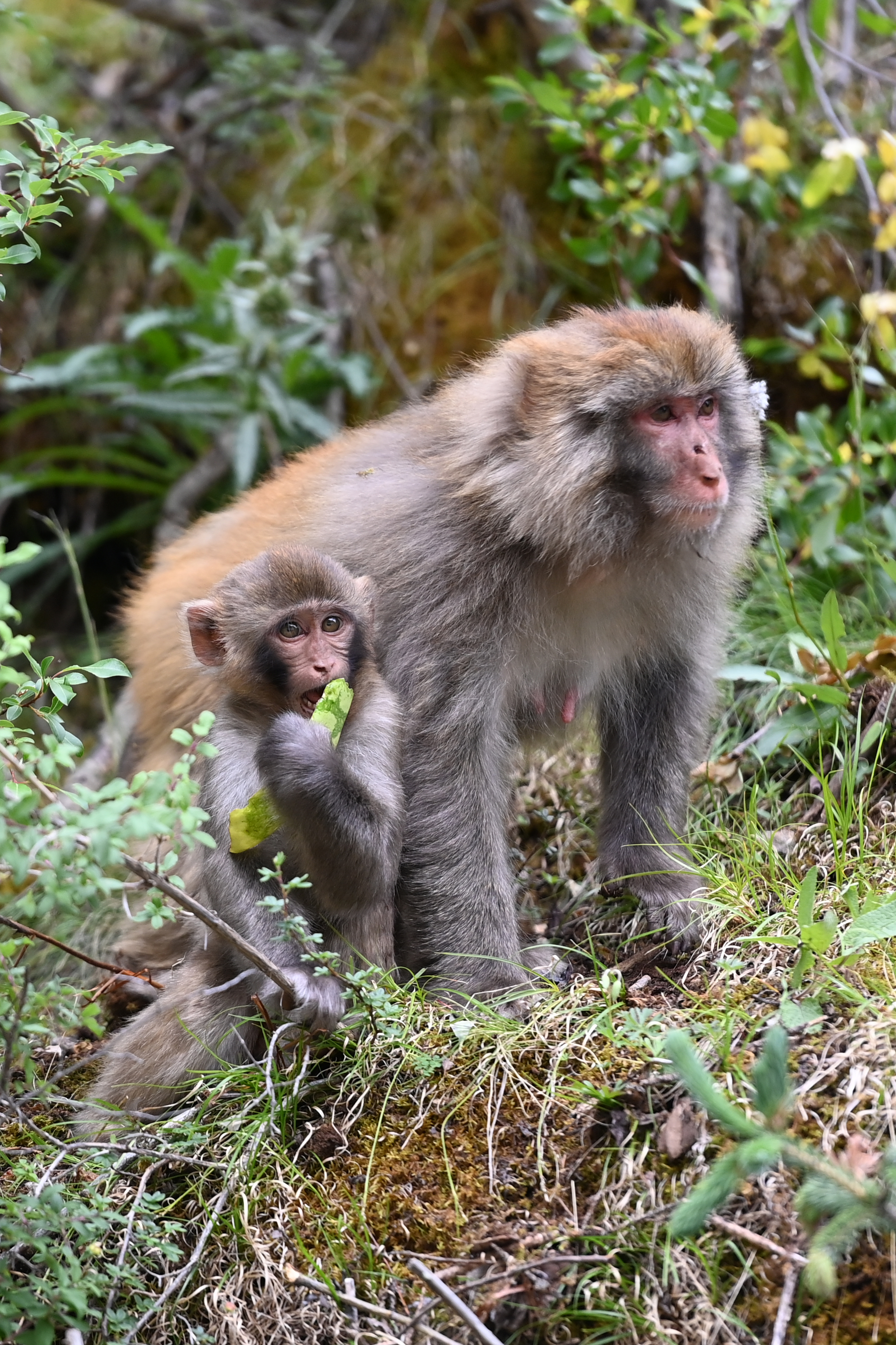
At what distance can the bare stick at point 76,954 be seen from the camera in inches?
118

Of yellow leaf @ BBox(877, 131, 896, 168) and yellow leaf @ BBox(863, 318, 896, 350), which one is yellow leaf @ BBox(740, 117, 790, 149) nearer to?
yellow leaf @ BBox(877, 131, 896, 168)

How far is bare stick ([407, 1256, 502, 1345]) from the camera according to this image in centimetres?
263

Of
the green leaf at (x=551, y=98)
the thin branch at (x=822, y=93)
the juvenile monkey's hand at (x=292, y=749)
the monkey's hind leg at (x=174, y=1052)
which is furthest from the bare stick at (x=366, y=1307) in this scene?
the green leaf at (x=551, y=98)

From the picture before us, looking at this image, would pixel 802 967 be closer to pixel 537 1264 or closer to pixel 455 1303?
pixel 537 1264

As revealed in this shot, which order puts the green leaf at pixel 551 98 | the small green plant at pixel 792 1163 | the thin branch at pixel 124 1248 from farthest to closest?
the green leaf at pixel 551 98 → the thin branch at pixel 124 1248 → the small green plant at pixel 792 1163

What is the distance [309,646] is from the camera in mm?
3764

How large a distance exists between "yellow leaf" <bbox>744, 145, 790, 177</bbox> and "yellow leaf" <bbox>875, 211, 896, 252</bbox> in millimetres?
846

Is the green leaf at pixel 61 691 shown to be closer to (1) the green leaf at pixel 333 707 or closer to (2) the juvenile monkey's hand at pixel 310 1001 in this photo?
(1) the green leaf at pixel 333 707

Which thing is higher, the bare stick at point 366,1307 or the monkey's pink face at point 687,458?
the monkey's pink face at point 687,458

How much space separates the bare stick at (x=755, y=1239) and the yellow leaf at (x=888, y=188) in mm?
4019

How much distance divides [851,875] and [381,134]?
5.64 metres

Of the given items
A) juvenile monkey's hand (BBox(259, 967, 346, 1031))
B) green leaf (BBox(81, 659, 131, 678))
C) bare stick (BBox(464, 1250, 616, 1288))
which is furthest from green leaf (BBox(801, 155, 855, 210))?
bare stick (BBox(464, 1250, 616, 1288))

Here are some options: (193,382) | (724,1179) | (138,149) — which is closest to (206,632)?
(138,149)

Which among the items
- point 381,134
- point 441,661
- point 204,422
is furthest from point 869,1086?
point 381,134
